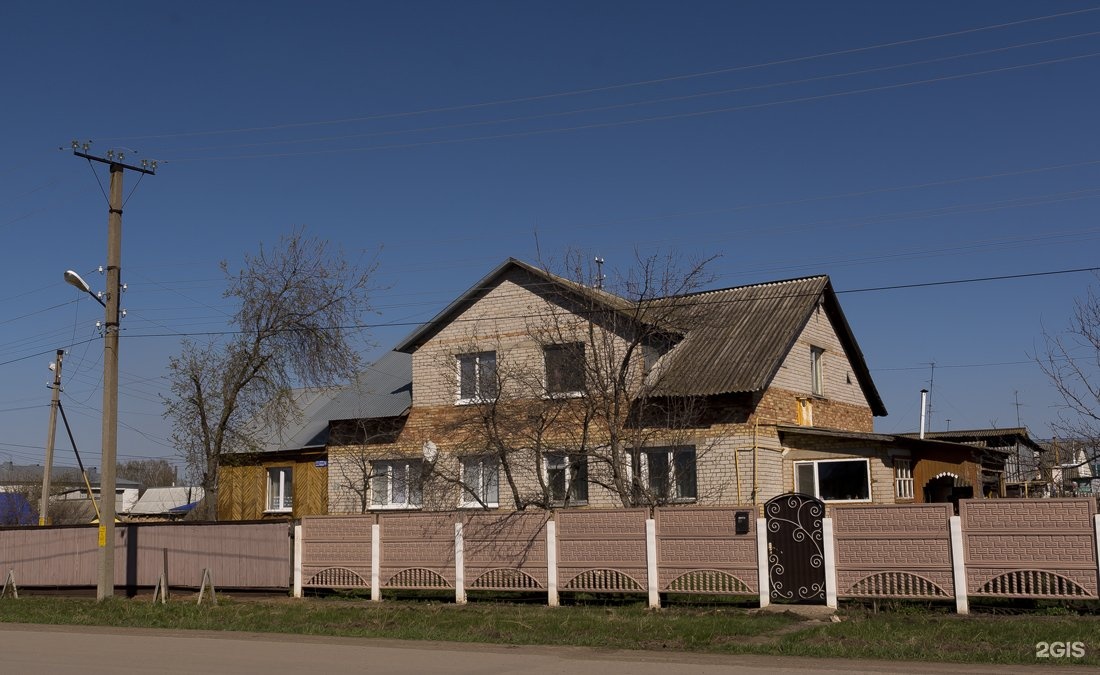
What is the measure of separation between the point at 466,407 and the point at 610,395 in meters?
5.78

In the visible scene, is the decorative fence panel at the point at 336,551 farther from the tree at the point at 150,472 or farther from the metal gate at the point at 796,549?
the tree at the point at 150,472

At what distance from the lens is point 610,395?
21516 mm

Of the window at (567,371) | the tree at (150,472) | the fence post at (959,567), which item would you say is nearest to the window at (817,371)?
the window at (567,371)

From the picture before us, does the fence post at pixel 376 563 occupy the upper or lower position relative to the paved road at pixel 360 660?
upper

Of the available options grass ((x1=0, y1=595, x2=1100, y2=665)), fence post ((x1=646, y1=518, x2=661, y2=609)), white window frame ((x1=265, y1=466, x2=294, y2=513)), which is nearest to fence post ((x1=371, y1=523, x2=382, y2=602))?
grass ((x1=0, y1=595, x2=1100, y2=665))

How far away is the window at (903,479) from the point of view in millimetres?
24172

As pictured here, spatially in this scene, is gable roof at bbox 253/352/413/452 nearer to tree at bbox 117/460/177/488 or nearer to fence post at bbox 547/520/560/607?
fence post at bbox 547/520/560/607

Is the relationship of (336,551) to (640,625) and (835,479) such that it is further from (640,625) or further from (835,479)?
(835,479)

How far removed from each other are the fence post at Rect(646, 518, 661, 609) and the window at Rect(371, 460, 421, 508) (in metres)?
10.4

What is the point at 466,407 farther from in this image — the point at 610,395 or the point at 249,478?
the point at 249,478

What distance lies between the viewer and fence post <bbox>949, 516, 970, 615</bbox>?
593 inches

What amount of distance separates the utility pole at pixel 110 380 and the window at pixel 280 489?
9302 millimetres

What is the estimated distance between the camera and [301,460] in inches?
1193

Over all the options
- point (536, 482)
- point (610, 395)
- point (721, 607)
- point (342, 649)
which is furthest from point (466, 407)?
point (342, 649)
